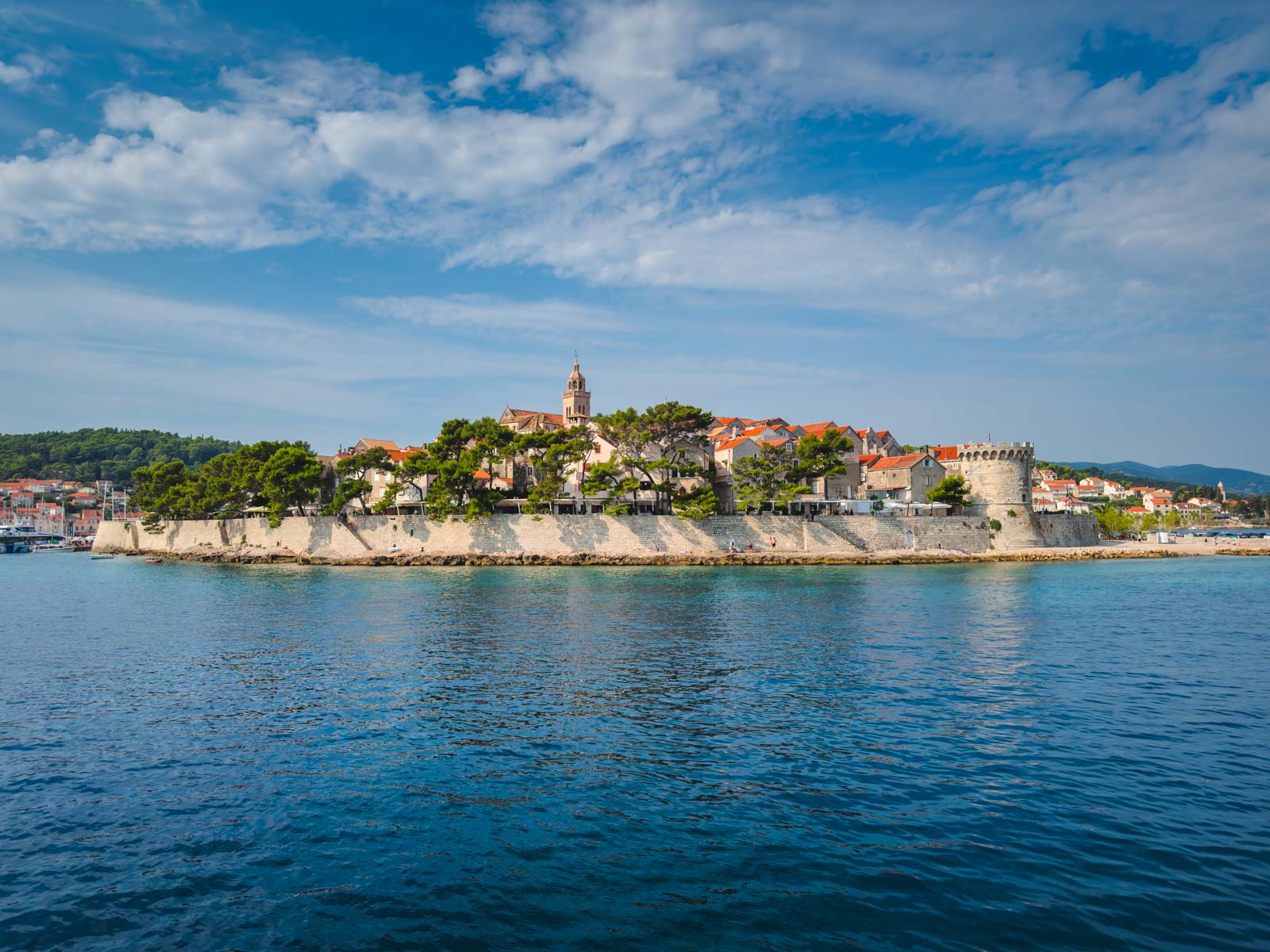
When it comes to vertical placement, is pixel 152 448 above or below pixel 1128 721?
above

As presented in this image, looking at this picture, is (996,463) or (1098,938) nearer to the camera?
(1098,938)

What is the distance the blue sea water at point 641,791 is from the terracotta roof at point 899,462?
137 ft

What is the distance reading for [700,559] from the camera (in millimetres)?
50844

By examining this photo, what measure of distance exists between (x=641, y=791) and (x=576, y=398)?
66794 mm

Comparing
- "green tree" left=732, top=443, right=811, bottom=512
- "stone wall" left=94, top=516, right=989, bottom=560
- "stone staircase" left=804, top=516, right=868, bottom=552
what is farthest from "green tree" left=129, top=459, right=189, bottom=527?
"stone staircase" left=804, top=516, right=868, bottom=552

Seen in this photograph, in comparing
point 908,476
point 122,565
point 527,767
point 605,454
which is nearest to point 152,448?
point 122,565

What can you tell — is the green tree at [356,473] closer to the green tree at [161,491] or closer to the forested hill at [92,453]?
the green tree at [161,491]

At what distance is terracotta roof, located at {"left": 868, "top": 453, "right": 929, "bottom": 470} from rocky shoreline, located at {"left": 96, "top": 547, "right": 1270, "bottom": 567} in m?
10.9

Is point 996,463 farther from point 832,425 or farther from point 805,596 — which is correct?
point 805,596

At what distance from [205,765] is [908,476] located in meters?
60.1

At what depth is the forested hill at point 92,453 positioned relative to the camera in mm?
146375

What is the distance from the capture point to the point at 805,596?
32.2m

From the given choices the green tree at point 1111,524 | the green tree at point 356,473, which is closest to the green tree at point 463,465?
the green tree at point 356,473

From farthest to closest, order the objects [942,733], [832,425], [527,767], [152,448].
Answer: [152,448]
[832,425]
[942,733]
[527,767]
